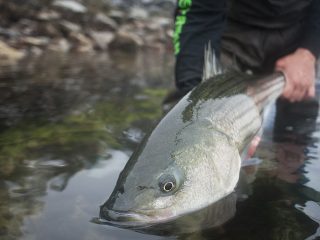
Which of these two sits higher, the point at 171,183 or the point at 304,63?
the point at 304,63

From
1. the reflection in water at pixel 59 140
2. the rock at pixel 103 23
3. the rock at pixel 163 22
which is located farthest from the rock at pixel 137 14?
the reflection in water at pixel 59 140

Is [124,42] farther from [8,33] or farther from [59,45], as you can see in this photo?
[8,33]

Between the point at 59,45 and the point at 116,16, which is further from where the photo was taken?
the point at 116,16

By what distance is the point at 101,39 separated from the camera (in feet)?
43.7

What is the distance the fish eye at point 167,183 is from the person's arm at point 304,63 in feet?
5.45

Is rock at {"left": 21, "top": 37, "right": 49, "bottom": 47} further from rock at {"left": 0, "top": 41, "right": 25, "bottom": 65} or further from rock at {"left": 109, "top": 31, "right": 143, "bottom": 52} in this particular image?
rock at {"left": 109, "top": 31, "right": 143, "bottom": 52}

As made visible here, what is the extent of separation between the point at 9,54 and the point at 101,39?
14.6 ft

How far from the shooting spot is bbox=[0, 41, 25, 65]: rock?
821 cm

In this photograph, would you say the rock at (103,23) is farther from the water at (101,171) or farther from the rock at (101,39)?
the water at (101,171)

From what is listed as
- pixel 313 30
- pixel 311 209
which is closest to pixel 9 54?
pixel 313 30

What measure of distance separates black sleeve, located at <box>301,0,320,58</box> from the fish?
3.94 feet

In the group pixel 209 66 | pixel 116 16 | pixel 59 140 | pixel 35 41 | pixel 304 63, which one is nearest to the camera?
pixel 209 66

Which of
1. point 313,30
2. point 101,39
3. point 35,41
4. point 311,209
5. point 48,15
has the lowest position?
point 101,39

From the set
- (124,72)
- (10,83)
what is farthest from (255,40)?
(124,72)
